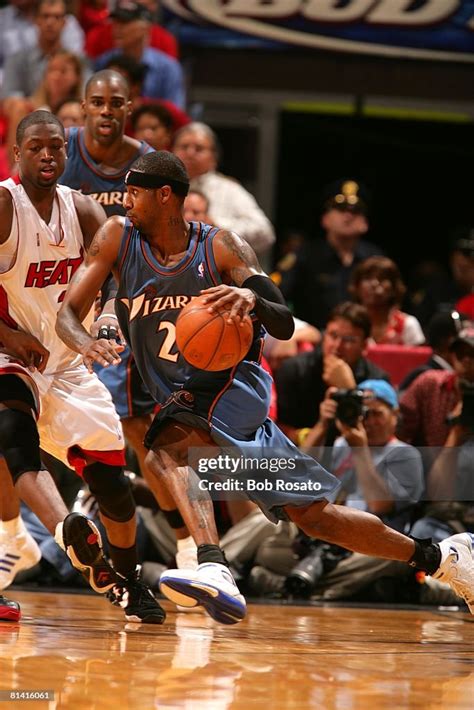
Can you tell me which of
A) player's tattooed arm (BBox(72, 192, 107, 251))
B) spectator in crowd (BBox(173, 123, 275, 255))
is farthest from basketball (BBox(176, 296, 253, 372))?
spectator in crowd (BBox(173, 123, 275, 255))

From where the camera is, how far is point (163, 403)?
4.94 meters

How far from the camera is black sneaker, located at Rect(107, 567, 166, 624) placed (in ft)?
17.1

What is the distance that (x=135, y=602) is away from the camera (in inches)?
207

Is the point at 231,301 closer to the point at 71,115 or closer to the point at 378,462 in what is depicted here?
the point at 378,462

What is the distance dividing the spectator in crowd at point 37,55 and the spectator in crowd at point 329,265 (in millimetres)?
2719

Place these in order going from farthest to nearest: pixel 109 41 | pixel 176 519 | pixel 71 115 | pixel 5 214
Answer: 1. pixel 109 41
2. pixel 71 115
3. pixel 176 519
4. pixel 5 214

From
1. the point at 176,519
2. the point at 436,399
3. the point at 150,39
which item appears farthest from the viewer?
the point at 150,39

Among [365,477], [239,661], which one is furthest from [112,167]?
[239,661]

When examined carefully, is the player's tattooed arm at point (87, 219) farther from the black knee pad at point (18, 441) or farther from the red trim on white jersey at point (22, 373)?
the black knee pad at point (18, 441)

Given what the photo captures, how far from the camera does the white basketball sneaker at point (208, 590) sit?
14.3ft

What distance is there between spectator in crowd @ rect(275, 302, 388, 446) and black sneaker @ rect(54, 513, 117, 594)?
7.01 feet

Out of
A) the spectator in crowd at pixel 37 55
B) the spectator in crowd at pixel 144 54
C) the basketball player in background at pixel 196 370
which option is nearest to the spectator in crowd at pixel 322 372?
the basketball player in background at pixel 196 370

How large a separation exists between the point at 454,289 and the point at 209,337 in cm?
527

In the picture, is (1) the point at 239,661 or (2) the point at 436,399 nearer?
(1) the point at 239,661
